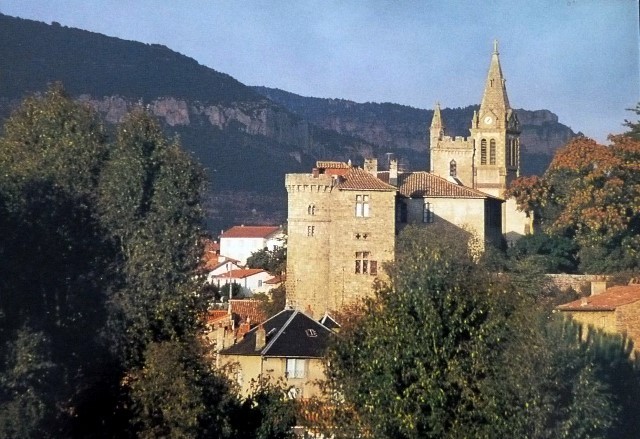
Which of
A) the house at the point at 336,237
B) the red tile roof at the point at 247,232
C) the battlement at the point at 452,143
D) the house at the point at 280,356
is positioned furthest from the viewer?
the red tile roof at the point at 247,232

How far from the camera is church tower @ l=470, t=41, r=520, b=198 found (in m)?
61.4

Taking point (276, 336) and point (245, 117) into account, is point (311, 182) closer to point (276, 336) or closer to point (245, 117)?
point (276, 336)

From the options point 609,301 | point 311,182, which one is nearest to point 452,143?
point 311,182

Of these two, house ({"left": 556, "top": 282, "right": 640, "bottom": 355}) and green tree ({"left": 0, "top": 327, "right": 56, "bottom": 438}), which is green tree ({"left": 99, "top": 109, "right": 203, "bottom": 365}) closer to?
green tree ({"left": 0, "top": 327, "right": 56, "bottom": 438})

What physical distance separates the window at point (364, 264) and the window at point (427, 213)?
12.2ft

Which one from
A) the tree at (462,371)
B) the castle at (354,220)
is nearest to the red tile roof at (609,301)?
the tree at (462,371)

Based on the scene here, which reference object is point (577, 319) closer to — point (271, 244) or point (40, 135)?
point (40, 135)

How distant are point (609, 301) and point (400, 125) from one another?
67.9 m

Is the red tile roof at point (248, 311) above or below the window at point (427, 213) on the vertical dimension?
below

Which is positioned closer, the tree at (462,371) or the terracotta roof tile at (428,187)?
the tree at (462,371)

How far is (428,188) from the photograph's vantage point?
147 feet

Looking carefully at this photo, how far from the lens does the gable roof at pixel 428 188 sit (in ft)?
146

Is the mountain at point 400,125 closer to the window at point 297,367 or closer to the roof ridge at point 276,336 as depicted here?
the roof ridge at point 276,336

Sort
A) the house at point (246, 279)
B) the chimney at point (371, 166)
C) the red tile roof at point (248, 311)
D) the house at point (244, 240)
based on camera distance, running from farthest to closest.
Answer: the house at point (244, 240) < the house at point (246, 279) < the chimney at point (371, 166) < the red tile roof at point (248, 311)
